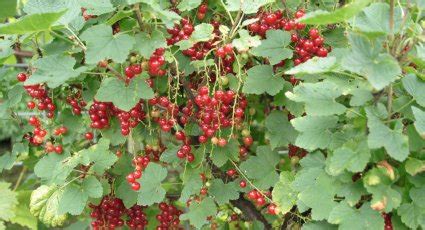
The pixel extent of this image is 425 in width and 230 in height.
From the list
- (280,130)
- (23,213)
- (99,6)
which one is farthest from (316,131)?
(23,213)

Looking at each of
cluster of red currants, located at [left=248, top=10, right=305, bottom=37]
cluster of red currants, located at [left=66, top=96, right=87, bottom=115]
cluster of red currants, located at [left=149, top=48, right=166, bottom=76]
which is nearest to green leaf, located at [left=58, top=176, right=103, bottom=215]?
cluster of red currants, located at [left=66, top=96, right=87, bottom=115]

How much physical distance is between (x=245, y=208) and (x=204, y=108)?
49 cm

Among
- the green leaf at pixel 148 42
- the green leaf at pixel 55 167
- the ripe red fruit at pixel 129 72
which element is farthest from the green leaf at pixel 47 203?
the green leaf at pixel 148 42

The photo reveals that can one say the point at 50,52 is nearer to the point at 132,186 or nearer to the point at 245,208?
the point at 132,186

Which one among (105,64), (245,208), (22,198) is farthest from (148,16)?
(22,198)

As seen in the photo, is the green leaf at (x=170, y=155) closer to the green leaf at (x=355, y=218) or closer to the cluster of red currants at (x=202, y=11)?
the cluster of red currants at (x=202, y=11)

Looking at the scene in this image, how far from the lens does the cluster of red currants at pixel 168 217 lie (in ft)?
5.27

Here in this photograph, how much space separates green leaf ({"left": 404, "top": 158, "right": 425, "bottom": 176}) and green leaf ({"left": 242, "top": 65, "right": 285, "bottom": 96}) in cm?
38

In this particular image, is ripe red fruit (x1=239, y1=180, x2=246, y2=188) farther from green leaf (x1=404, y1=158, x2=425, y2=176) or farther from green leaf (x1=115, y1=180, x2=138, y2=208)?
green leaf (x1=404, y1=158, x2=425, y2=176)

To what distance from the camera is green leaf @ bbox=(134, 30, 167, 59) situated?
115cm

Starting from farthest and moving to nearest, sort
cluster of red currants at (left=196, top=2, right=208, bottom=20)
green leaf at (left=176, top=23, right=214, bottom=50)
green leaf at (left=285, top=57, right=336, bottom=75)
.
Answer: cluster of red currants at (left=196, top=2, right=208, bottom=20) < green leaf at (left=176, top=23, right=214, bottom=50) < green leaf at (left=285, top=57, right=336, bottom=75)

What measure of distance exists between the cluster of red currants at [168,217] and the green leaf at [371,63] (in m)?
0.88

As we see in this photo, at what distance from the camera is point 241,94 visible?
4.63 ft

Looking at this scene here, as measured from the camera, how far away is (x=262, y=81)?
1.31m
